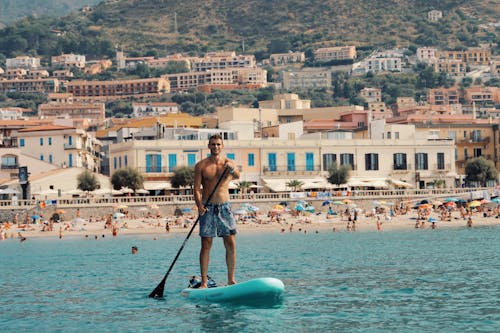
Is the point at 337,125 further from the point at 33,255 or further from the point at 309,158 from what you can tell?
the point at 33,255

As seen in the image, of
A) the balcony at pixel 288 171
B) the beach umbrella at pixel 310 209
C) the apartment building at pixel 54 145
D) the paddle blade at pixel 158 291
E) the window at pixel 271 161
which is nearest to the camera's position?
the paddle blade at pixel 158 291

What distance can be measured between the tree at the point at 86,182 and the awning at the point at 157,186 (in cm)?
309

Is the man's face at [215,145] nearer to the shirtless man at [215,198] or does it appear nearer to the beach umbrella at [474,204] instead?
the shirtless man at [215,198]

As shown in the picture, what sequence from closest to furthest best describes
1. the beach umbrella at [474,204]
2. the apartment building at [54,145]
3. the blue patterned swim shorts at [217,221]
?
the blue patterned swim shorts at [217,221] → the beach umbrella at [474,204] → the apartment building at [54,145]

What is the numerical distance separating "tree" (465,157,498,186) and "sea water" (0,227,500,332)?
36701 mm

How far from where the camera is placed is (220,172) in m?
25.8

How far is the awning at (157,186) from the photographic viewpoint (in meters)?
77.9

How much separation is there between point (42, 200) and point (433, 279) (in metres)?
43.5

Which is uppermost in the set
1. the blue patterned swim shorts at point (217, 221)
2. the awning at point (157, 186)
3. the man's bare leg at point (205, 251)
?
the awning at point (157, 186)

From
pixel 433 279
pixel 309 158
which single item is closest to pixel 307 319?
pixel 433 279

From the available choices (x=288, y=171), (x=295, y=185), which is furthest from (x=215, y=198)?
(x=288, y=171)

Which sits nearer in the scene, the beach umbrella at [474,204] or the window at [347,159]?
the beach umbrella at [474,204]

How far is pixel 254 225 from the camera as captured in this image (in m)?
69.5

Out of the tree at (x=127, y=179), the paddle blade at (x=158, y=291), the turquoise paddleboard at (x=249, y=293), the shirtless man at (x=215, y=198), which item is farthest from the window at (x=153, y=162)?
the shirtless man at (x=215, y=198)
